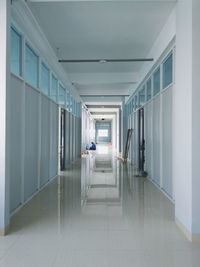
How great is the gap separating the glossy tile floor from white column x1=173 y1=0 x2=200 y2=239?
405 millimetres

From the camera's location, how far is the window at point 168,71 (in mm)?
5801

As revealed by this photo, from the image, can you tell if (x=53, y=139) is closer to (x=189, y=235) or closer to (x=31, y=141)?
(x=31, y=141)

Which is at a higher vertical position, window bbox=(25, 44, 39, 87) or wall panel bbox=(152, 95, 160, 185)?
window bbox=(25, 44, 39, 87)

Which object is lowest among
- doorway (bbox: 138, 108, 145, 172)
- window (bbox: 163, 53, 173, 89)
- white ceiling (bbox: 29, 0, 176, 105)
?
doorway (bbox: 138, 108, 145, 172)

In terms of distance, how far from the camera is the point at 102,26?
5.98 metres

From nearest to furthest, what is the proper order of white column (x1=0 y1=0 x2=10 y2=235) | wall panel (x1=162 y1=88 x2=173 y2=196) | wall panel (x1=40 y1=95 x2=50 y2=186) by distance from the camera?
white column (x1=0 y1=0 x2=10 y2=235), wall panel (x1=162 y1=88 x2=173 y2=196), wall panel (x1=40 y1=95 x2=50 y2=186)

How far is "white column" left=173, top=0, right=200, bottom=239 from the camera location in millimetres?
3529

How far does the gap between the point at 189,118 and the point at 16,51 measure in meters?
3.35

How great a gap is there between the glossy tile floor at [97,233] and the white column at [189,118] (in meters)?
0.40

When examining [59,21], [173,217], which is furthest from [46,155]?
[173,217]

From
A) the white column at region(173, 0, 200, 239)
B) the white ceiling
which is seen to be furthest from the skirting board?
the white ceiling

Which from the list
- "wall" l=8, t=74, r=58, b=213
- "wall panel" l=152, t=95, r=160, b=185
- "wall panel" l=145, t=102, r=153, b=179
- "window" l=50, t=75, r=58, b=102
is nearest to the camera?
"wall" l=8, t=74, r=58, b=213

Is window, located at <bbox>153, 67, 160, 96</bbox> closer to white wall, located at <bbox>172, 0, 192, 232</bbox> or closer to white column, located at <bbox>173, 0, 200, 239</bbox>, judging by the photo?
white wall, located at <bbox>172, 0, 192, 232</bbox>

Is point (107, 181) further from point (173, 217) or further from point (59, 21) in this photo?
point (59, 21)
